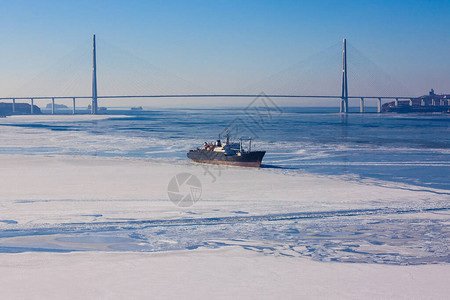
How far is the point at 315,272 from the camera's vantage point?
646 centimetres

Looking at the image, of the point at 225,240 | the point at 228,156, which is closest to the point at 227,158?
the point at 228,156

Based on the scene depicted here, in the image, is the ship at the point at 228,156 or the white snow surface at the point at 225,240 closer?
the white snow surface at the point at 225,240

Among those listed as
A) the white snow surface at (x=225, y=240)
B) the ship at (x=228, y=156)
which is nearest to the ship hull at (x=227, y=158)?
the ship at (x=228, y=156)

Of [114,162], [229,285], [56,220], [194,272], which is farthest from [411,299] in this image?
A: [114,162]

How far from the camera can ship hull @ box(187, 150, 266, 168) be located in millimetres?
18625

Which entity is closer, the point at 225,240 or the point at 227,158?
the point at 225,240

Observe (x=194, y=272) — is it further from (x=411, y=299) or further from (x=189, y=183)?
(x=189, y=183)

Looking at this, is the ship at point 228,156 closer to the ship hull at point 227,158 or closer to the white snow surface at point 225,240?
the ship hull at point 227,158

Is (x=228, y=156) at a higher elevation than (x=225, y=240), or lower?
higher

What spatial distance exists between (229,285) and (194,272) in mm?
643

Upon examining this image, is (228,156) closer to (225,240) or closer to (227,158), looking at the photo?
(227,158)

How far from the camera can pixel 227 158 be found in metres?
19.8

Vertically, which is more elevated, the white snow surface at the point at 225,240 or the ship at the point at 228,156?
the ship at the point at 228,156

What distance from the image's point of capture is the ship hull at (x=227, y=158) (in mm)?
18625
